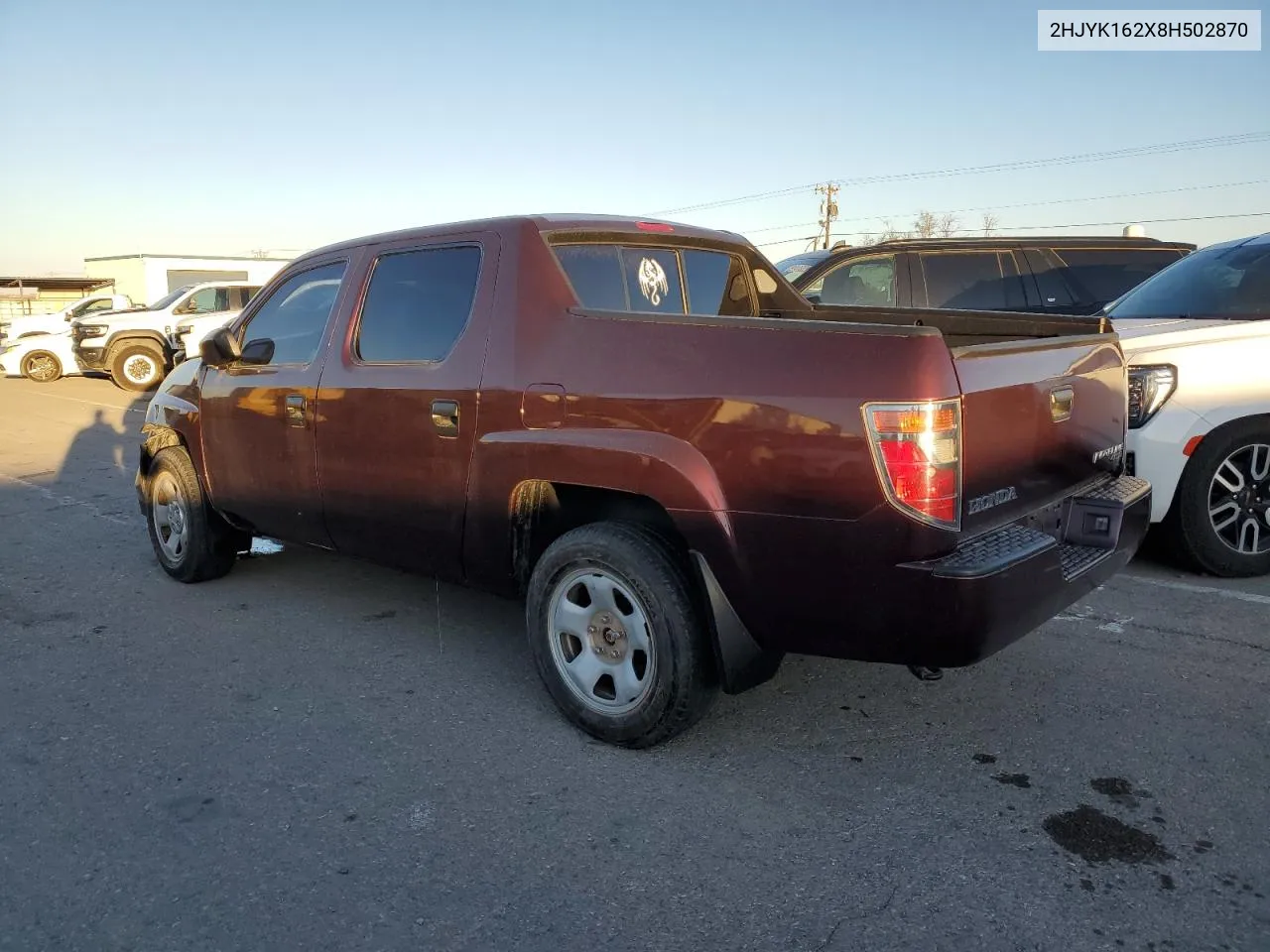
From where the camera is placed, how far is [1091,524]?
11.4ft

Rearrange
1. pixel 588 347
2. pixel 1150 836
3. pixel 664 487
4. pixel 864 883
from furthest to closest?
pixel 588 347
pixel 664 487
pixel 1150 836
pixel 864 883

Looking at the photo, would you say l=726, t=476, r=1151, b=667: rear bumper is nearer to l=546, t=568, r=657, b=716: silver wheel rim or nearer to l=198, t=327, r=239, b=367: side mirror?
l=546, t=568, r=657, b=716: silver wheel rim

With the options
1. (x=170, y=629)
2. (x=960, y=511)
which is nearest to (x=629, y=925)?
(x=960, y=511)

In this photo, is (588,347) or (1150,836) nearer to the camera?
(1150,836)

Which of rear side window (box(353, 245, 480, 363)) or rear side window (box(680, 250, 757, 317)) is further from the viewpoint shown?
rear side window (box(680, 250, 757, 317))

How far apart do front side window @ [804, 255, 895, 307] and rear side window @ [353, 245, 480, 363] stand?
6420 mm

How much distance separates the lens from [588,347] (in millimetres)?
3354

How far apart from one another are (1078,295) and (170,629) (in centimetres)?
851

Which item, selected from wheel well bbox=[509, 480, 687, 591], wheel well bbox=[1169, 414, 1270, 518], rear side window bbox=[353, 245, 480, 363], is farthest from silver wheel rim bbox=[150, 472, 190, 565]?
wheel well bbox=[1169, 414, 1270, 518]

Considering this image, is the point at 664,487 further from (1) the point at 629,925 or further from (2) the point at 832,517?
(1) the point at 629,925

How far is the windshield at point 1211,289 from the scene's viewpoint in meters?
5.68

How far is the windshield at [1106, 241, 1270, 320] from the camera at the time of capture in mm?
5684

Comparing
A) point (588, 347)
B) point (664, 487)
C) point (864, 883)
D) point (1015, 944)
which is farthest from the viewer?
point (588, 347)

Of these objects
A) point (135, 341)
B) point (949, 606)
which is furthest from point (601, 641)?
point (135, 341)
